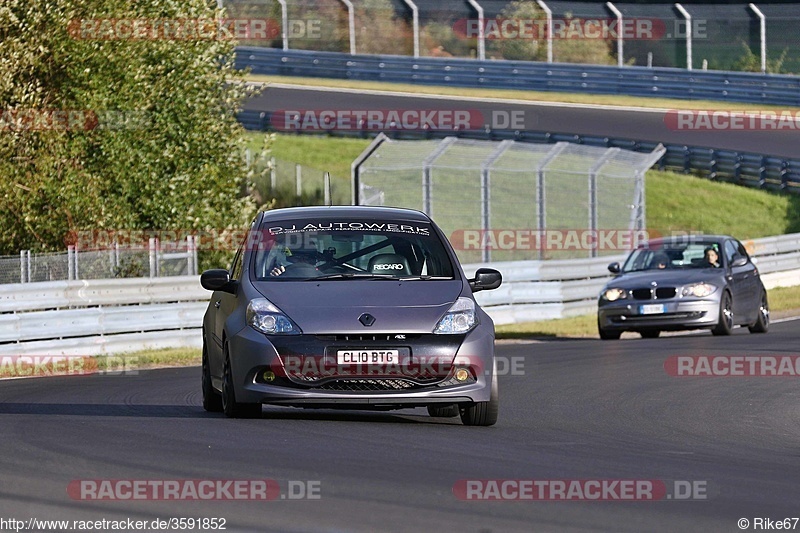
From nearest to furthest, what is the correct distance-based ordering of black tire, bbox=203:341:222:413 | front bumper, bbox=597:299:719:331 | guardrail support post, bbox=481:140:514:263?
black tire, bbox=203:341:222:413 < front bumper, bbox=597:299:719:331 < guardrail support post, bbox=481:140:514:263

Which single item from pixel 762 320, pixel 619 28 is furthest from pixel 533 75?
pixel 762 320

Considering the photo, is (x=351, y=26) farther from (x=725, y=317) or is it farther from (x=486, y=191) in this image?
(x=725, y=317)

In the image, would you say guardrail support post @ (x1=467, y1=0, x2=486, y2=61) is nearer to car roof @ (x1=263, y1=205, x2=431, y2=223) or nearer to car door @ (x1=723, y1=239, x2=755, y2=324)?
car door @ (x1=723, y1=239, x2=755, y2=324)

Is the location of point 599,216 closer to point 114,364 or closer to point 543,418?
point 114,364

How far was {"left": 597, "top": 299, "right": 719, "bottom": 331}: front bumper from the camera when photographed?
21.4 metres

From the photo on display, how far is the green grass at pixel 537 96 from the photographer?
42.9 m

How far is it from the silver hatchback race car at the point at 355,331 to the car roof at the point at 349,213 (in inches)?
12.1

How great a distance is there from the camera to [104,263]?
22.0 meters

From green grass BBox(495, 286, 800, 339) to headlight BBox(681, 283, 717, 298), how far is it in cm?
256

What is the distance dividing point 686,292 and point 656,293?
0.42 meters

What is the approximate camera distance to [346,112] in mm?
40750
